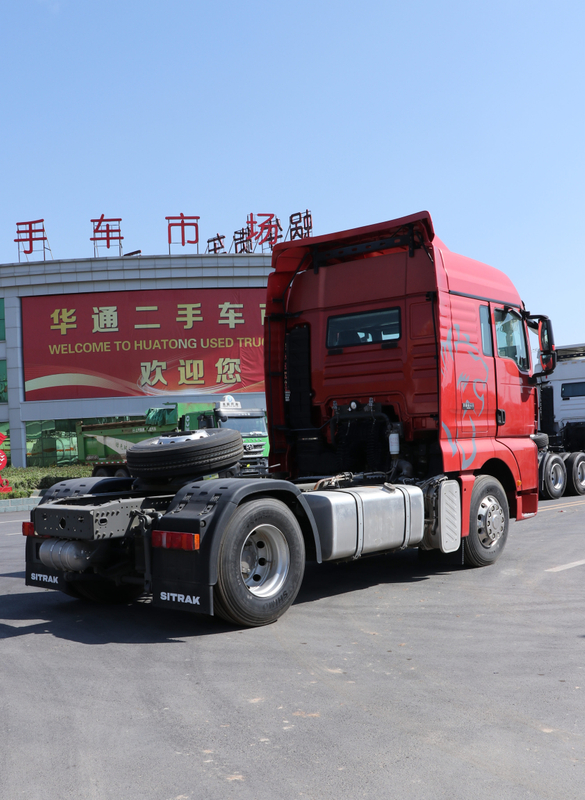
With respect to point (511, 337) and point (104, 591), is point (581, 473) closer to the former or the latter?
point (511, 337)

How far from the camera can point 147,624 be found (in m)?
6.20

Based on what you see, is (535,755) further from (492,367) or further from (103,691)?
(492,367)

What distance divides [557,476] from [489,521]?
10.1 m

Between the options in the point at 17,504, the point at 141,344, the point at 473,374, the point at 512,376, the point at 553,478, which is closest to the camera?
the point at 473,374

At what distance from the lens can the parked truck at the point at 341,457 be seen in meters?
5.89

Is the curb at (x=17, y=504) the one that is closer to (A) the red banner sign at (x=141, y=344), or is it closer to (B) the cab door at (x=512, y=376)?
(B) the cab door at (x=512, y=376)

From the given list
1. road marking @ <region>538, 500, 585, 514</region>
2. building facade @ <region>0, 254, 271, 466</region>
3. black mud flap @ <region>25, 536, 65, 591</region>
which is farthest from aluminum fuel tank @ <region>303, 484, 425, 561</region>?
building facade @ <region>0, 254, 271, 466</region>

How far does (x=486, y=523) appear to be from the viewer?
8328 millimetres

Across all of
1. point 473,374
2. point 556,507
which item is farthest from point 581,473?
point 473,374

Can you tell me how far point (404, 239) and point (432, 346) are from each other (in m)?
1.25

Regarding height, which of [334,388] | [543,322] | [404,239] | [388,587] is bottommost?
[388,587]

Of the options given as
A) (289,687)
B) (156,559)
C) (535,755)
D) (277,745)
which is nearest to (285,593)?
(156,559)

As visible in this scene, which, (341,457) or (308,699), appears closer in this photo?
(308,699)

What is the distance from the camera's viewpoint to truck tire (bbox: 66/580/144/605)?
686 centimetres
